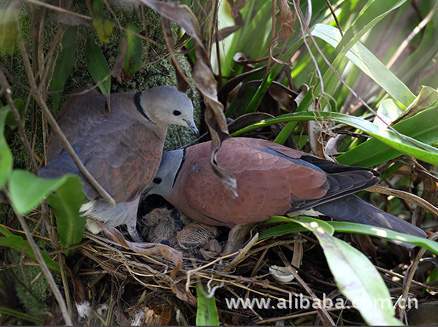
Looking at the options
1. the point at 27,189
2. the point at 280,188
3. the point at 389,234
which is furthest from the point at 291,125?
the point at 27,189

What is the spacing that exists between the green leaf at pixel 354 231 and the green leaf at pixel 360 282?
10 cm

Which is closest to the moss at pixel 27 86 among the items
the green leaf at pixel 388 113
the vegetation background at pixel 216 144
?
the vegetation background at pixel 216 144

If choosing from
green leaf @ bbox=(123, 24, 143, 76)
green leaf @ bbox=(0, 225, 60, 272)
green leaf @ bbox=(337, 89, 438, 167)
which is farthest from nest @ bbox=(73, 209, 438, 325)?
green leaf @ bbox=(123, 24, 143, 76)

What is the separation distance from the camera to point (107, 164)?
1.21 m

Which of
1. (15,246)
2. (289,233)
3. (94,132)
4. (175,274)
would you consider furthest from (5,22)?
(289,233)

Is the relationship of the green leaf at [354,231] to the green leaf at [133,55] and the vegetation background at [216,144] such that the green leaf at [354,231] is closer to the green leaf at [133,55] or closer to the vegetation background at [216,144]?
the vegetation background at [216,144]

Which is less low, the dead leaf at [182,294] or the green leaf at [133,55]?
the green leaf at [133,55]

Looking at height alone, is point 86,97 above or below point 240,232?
above

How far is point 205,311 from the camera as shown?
1.05 metres

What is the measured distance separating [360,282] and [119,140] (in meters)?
0.58

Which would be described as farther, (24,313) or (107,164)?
(24,313)

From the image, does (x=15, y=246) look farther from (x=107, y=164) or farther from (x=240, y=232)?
(x=240, y=232)

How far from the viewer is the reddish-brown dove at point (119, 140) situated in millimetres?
1203

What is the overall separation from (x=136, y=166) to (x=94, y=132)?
0.11 metres
